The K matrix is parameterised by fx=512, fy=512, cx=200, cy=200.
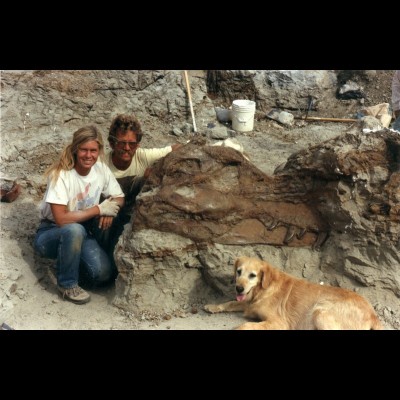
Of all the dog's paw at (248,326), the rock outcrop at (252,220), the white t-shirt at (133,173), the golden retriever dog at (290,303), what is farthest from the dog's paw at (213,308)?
the white t-shirt at (133,173)

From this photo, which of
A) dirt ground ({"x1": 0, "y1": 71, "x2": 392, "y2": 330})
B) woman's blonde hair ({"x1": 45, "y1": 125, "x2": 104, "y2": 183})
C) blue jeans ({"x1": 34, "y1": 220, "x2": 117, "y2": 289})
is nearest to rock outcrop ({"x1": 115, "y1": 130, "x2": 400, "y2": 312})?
dirt ground ({"x1": 0, "y1": 71, "x2": 392, "y2": 330})

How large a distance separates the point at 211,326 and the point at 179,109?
270 inches

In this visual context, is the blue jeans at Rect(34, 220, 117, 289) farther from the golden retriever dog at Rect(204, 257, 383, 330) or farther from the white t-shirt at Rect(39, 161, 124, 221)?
the golden retriever dog at Rect(204, 257, 383, 330)

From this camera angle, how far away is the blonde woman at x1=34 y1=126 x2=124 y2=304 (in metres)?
5.44

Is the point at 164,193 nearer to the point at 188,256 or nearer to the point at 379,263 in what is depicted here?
the point at 188,256

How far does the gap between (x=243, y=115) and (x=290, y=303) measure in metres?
6.43

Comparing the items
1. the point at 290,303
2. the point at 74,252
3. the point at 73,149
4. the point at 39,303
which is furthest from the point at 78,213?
the point at 290,303

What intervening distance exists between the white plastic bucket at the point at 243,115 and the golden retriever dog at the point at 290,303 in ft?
20.1

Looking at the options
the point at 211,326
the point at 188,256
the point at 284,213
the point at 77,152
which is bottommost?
the point at 211,326

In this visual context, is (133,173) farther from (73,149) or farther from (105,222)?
(73,149)

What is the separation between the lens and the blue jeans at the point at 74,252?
545 cm

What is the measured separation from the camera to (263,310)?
199 inches

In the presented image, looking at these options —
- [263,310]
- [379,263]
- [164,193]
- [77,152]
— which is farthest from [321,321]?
[77,152]

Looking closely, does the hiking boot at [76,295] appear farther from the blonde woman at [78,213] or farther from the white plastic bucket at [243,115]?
the white plastic bucket at [243,115]
